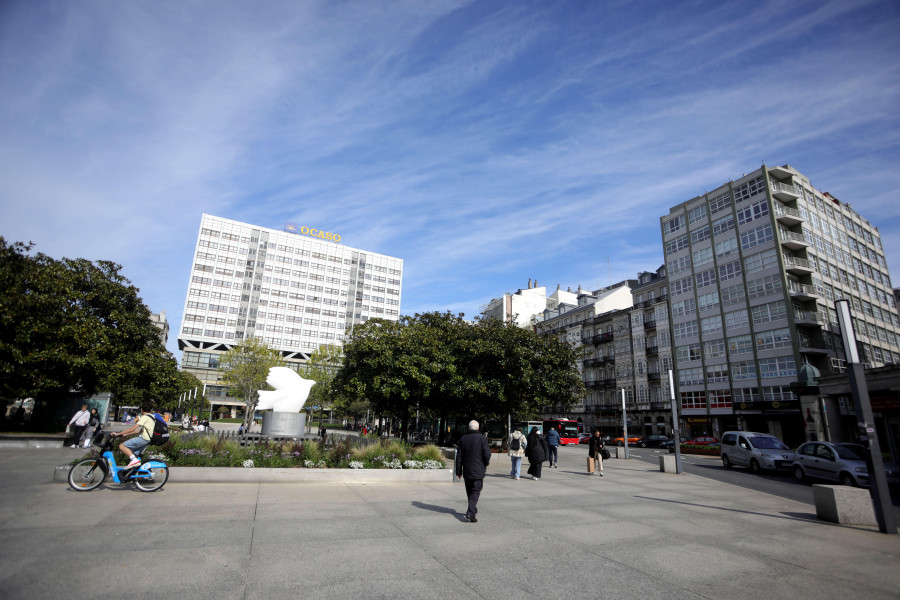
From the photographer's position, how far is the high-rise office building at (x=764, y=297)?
44.3 meters

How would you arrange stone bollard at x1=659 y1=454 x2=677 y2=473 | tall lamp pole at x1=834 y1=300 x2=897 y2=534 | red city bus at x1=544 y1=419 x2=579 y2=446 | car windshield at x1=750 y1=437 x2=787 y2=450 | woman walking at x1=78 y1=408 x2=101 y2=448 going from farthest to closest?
red city bus at x1=544 y1=419 x2=579 y2=446 < car windshield at x1=750 y1=437 x2=787 y2=450 < woman walking at x1=78 y1=408 x2=101 y2=448 < stone bollard at x1=659 y1=454 x2=677 y2=473 < tall lamp pole at x1=834 y1=300 x2=897 y2=534

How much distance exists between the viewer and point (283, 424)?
19469mm

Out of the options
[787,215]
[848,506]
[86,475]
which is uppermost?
[787,215]

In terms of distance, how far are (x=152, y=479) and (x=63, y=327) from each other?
48.5ft

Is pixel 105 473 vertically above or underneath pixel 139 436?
underneath

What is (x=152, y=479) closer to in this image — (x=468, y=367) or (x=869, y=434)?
(x=869, y=434)

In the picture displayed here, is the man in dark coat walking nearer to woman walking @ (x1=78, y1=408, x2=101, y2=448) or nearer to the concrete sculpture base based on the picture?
the concrete sculpture base

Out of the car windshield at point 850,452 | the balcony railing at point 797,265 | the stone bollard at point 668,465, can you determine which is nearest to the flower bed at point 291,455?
the stone bollard at point 668,465

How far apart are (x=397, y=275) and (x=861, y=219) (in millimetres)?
82262

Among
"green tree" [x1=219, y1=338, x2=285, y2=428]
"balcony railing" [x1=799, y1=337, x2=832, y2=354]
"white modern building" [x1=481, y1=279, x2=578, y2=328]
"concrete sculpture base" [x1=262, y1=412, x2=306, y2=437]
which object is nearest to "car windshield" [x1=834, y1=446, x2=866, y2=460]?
"concrete sculpture base" [x1=262, y1=412, x2=306, y2=437]

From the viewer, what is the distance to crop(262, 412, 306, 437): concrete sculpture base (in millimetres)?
19359

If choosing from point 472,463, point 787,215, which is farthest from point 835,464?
point 787,215

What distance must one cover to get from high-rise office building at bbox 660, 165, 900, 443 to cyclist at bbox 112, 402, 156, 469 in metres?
48.1

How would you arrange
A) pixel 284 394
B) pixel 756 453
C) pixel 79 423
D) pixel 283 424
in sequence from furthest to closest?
pixel 284 394, pixel 756 453, pixel 283 424, pixel 79 423
